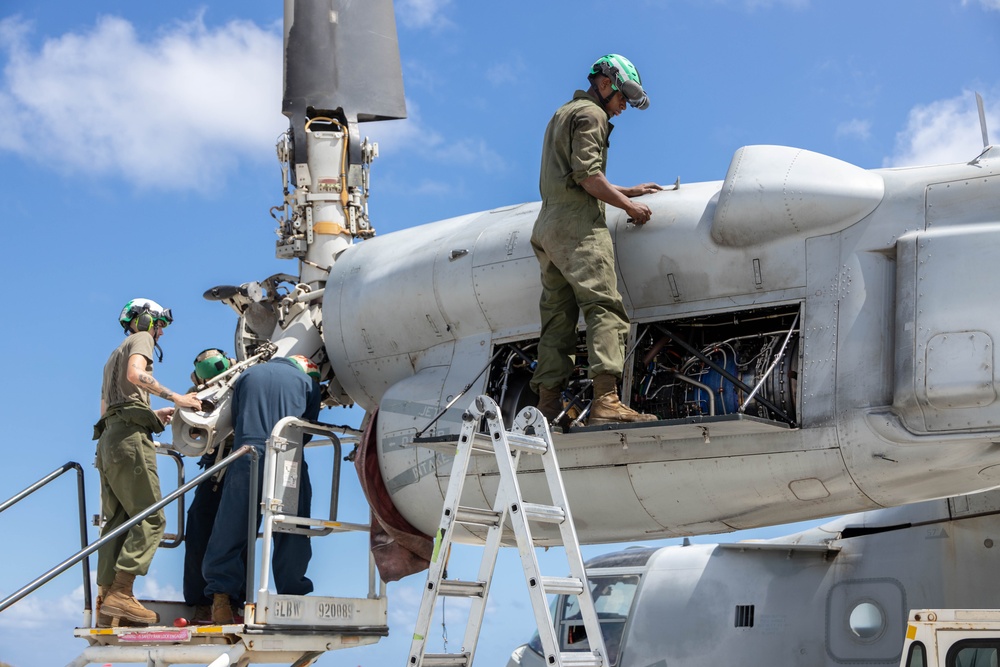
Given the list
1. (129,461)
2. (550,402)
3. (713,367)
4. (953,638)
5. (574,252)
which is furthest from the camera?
(129,461)

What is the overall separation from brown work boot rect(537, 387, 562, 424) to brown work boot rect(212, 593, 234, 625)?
2.68m

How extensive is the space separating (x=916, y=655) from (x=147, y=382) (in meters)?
5.42

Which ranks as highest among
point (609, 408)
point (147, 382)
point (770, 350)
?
point (147, 382)

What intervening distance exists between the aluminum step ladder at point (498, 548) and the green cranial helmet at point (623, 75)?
2488 mm

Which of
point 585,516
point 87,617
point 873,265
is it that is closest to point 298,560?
point 87,617

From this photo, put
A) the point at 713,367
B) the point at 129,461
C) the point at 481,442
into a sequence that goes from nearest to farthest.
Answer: the point at 481,442, the point at 713,367, the point at 129,461

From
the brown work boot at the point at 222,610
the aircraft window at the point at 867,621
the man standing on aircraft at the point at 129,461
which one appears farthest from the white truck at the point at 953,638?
the man standing on aircraft at the point at 129,461

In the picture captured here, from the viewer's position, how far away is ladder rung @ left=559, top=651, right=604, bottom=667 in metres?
5.75

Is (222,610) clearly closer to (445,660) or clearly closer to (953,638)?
(445,660)

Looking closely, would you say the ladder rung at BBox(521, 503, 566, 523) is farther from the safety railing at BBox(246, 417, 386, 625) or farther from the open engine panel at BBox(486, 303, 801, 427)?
the safety railing at BBox(246, 417, 386, 625)

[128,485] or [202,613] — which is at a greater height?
[128,485]

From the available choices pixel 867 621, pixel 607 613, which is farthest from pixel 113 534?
pixel 867 621

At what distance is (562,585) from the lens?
19.4 ft

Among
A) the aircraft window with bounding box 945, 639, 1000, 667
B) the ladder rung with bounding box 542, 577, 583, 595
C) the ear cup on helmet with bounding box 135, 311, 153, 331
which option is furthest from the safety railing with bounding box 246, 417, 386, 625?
the aircraft window with bounding box 945, 639, 1000, 667
